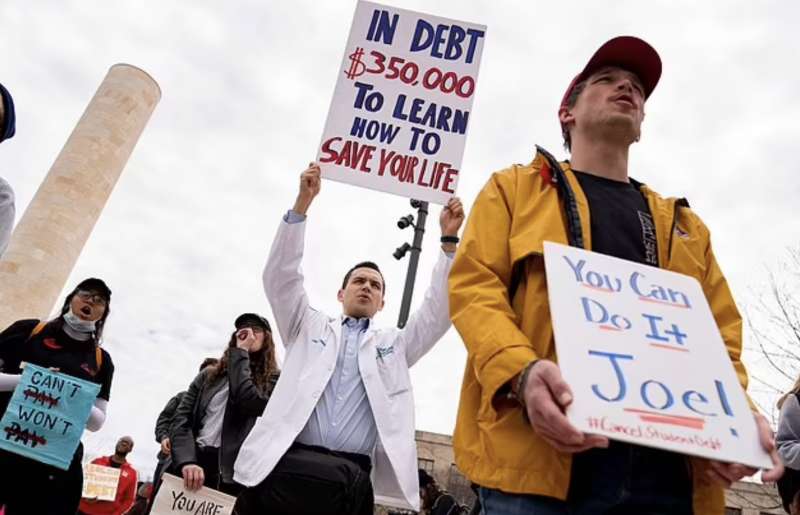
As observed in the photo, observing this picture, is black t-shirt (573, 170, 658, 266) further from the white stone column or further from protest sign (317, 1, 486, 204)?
the white stone column

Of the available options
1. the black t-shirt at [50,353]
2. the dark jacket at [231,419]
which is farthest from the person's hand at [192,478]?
the black t-shirt at [50,353]

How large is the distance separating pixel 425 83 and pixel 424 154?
0.55m

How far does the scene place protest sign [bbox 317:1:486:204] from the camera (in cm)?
385

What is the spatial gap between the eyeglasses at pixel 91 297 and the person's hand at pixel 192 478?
1.25 metres

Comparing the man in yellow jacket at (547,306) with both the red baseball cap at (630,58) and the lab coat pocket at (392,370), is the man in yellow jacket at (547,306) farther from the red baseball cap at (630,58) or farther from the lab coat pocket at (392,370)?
the lab coat pocket at (392,370)

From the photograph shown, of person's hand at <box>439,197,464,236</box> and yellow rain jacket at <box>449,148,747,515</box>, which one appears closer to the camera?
yellow rain jacket at <box>449,148,747,515</box>

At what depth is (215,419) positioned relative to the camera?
14.7 ft

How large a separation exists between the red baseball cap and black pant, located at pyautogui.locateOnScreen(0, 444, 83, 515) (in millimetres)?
3533


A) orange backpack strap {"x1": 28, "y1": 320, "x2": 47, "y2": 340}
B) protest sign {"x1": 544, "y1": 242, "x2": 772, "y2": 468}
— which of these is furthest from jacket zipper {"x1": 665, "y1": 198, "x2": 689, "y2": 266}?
orange backpack strap {"x1": 28, "y1": 320, "x2": 47, "y2": 340}

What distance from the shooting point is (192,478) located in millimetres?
3926

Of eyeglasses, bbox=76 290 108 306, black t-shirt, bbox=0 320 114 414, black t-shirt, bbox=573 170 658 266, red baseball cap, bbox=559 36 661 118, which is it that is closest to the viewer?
black t-shirt, bbox=573 170 658 266

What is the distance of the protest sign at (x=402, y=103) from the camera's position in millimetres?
3846

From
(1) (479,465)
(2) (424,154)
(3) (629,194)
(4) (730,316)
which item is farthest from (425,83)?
(1) (479,465)

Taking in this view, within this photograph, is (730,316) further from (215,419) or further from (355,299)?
(215,419)
